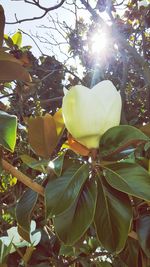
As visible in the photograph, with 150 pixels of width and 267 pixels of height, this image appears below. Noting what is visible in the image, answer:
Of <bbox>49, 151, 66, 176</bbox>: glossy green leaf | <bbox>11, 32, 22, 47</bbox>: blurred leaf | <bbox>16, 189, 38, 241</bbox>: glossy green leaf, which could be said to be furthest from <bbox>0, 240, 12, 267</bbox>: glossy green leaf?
<bbox>11, 32, 22, 47</bbox>: blurred leaf

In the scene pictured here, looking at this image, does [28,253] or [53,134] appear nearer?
[53,134]

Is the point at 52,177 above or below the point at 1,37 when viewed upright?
below

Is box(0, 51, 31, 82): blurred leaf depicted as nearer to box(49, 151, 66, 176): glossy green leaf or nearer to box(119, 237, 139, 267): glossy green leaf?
box(49, 151, 66, 176): glossy green leaf

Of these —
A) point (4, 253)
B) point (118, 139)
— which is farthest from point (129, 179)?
point (4, 253)

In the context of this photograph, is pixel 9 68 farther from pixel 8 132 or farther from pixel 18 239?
pixel 18 239

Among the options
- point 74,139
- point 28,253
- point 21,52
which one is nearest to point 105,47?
point 21,52

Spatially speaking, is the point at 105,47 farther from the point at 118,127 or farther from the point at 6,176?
the point at 118,127
